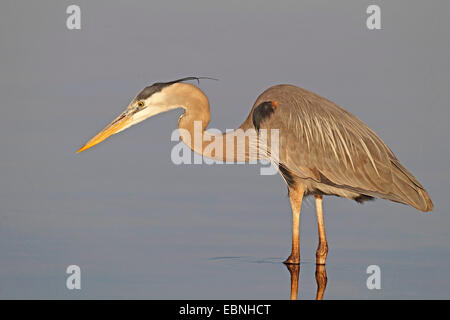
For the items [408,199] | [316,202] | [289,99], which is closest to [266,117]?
[289,99]

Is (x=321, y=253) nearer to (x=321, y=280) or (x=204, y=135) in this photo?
(x=321, y=280)

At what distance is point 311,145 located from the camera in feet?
22.6

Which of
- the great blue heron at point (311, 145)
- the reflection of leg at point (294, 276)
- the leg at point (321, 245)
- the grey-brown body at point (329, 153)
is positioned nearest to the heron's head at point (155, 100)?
the great blue heron at point (311, 145)

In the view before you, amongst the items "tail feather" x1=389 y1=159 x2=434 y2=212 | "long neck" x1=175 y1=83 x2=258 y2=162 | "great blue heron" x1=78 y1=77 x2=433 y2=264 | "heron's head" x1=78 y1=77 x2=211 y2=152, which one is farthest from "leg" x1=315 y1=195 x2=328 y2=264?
"heron's head" x1=78 y1=77 x2=211 y2=152

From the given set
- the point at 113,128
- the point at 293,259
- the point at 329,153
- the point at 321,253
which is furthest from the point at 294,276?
the point at 113,128

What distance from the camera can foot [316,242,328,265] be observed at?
6.86 metres

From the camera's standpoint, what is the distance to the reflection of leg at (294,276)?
19.4 ft

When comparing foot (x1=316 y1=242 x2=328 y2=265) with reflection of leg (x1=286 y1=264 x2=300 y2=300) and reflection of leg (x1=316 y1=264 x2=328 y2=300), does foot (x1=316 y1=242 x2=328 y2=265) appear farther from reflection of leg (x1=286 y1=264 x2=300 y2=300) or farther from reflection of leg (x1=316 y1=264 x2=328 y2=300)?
reflection of leg (x1=286 y1=264 x2=300 y2=300)

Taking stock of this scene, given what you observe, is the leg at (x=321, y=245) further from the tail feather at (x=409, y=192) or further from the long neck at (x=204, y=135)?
the long neck at (x=204, y=135)

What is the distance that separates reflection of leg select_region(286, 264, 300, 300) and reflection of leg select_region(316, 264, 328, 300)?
0.14m

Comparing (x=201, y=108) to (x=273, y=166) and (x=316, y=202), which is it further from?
(x=316, y=202)

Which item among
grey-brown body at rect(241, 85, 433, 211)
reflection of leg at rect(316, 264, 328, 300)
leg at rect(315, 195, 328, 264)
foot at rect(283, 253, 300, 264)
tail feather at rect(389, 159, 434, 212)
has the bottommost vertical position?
reflection of leg at rect(316, 264, 328, 300)

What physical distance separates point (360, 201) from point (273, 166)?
729 mm

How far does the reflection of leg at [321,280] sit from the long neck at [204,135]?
1.05 m
